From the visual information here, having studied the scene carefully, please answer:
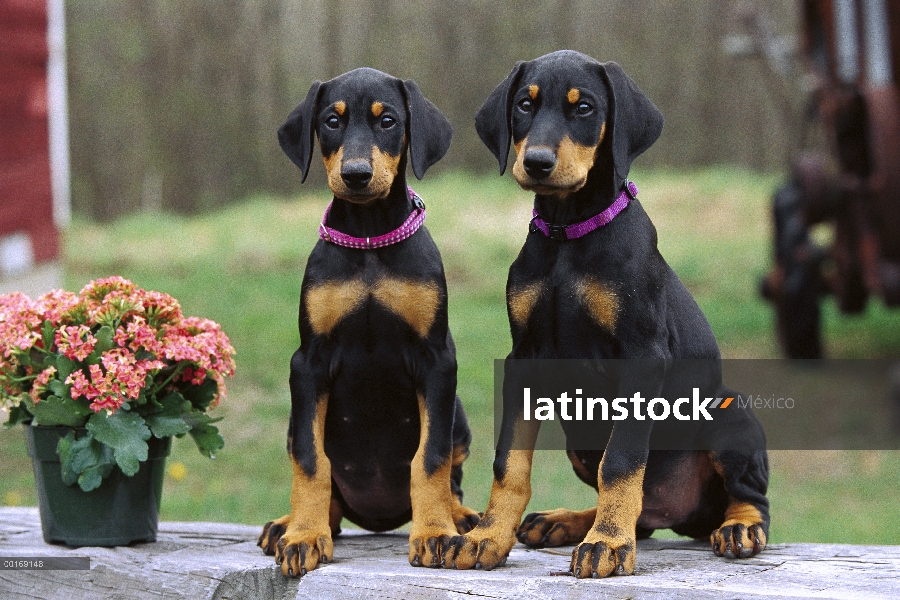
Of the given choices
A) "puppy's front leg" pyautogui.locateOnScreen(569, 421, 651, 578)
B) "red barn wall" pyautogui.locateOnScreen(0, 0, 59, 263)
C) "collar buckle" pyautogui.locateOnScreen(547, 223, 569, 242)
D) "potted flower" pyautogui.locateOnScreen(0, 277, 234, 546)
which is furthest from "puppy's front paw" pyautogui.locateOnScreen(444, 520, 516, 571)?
"red barn wall" pyautogui.locateOnScreen(0, 0, 59, 263)

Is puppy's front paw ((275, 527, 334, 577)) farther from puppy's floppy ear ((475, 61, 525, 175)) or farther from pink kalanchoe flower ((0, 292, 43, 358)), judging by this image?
puppy's floppy ear ((475, 61, 525, 175))

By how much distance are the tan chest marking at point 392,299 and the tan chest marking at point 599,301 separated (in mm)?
433

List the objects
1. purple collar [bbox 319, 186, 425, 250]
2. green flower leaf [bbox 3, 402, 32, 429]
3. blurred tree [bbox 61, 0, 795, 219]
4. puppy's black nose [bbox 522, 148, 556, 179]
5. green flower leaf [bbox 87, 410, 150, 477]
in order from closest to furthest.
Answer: puppy's black nose [bbox 522, 148, 556, 179] < purple collar [bbox 319, 186, 425, 250] < green flower leaf [bbox 87, 410, 150, 477] < green flower leaf [bbox 3, 402, 32, 429] < blurred tree [bbox 61, 0, 795, 219]

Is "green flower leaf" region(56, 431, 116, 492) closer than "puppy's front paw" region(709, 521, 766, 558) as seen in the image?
No

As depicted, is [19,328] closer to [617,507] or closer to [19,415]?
[19,415]

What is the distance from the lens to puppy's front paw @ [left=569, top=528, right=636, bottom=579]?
9.05ft

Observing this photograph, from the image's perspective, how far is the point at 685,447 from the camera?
10.3 feet

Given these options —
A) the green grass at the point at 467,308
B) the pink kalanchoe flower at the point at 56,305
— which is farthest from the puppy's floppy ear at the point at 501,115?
the green grass at the point at 467,308

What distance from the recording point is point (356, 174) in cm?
289

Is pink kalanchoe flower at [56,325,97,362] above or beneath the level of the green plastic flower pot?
above

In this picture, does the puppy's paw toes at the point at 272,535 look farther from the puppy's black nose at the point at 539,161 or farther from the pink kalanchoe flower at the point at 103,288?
the puppy's black nose at the point at 539,161

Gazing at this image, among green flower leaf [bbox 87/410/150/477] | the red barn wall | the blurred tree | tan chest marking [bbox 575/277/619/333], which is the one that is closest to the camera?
tan chest marking [bbox 575/277/619/333]

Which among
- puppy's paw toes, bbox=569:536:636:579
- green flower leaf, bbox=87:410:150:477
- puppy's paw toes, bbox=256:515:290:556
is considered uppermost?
green flower leaf, bbox=87:410:150:477

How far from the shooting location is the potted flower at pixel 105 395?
3275 mm
